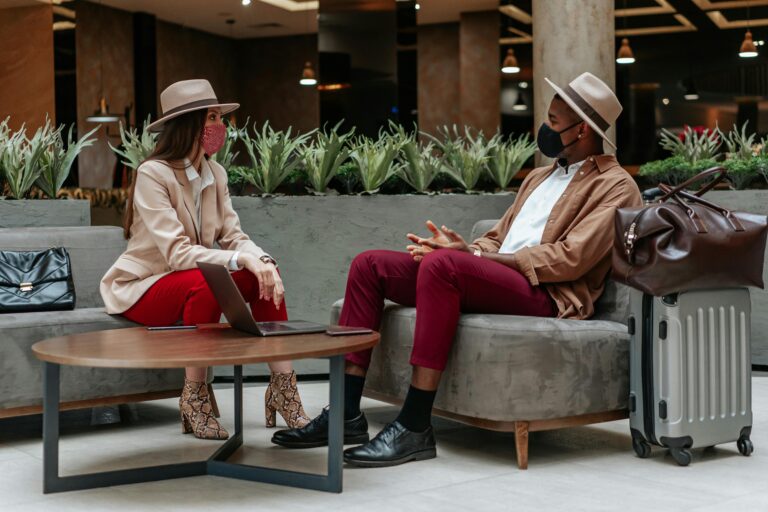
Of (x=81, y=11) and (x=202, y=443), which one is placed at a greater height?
(x=81, y=11)

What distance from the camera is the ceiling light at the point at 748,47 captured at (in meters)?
11.6

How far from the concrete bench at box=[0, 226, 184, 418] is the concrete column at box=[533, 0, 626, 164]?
2.87 metres

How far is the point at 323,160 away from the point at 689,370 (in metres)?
2.30

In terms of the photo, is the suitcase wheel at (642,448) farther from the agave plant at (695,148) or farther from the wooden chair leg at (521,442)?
the agave plant at (695,148)

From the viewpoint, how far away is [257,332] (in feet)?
9.67

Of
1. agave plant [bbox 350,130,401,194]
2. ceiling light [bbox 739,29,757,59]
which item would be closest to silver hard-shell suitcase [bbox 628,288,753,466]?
agave plant [bbox 350,130,401,194]

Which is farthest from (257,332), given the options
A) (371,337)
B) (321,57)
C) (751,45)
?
(751,45)

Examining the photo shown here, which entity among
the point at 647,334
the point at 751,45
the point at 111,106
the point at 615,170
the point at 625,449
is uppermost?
the point at 751,45

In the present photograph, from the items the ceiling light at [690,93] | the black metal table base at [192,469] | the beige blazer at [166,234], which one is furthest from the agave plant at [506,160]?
the ceiling light at [690,93]

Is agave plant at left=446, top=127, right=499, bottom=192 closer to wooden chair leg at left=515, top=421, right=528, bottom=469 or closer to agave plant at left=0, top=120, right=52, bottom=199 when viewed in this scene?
agave plant at left=0, top=120, right=52, bottom=199

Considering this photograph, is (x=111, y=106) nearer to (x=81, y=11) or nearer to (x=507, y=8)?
(x=81, y=11)

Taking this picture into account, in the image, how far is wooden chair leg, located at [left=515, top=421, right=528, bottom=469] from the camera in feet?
10.3

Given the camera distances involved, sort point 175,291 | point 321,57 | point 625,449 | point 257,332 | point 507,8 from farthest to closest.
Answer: point 507,8 < point 321,57 < point 175,291 < point 625,449 < point 257,332

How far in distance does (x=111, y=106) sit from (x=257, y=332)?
27.1ft
